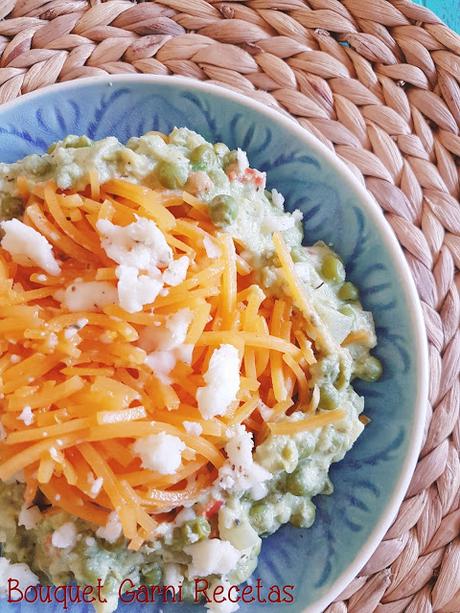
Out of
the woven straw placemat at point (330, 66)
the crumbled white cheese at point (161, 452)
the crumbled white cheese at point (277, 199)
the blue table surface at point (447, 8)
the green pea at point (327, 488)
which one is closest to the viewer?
the crumbled white cheese at point (161, 452)

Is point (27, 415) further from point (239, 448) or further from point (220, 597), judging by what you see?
point (220, 597)

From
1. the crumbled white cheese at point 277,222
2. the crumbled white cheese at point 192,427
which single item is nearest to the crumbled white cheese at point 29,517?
the crumbled white cheese at point 192,427

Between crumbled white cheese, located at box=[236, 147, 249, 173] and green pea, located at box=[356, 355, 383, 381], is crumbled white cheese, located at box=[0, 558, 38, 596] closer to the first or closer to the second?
green pea, located at box=[356, 355, 383, 381]

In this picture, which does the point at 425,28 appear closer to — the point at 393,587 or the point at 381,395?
the point at 381,395

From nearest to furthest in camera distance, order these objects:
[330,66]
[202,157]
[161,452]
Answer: [161,452] < [202,157] < [330,66]

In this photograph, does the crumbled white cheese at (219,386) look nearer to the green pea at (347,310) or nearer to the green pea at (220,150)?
the green pea at (347,310)

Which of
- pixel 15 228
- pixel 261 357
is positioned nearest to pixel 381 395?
pixel 261 357

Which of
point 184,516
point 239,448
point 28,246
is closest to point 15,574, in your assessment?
point 184,516
